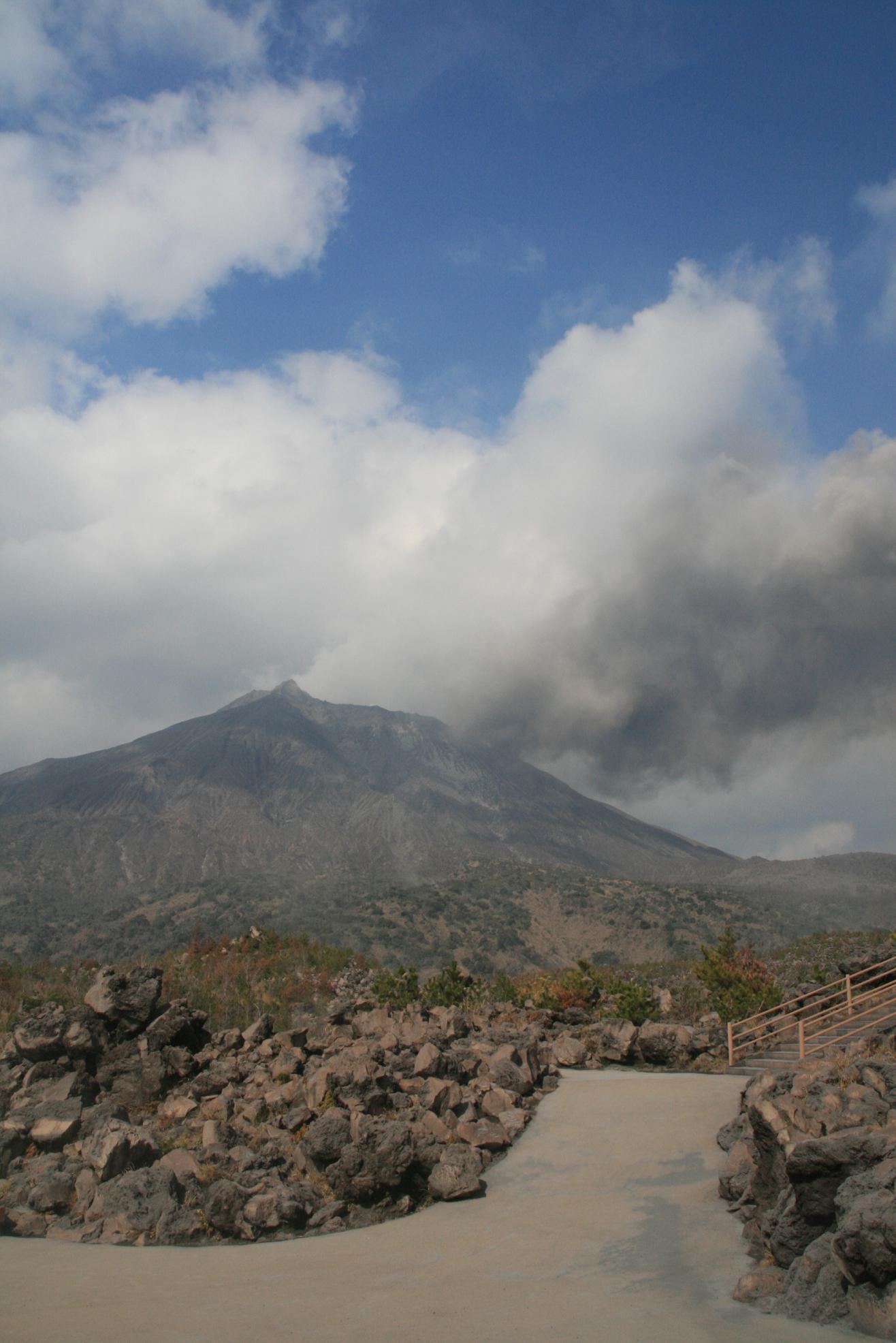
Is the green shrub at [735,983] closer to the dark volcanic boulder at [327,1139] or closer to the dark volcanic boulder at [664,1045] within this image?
the dark volcanic boulder at [664,1045]

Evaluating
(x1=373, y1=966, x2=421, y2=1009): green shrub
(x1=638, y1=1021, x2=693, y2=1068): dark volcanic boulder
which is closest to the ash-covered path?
(x1=638, y1=1021, x2=693, y2=1068): dark volcanic boulder

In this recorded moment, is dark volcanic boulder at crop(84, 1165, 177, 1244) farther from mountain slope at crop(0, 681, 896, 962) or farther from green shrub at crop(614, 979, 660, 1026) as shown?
mountain slope at crop(0, 681, 896, 962)

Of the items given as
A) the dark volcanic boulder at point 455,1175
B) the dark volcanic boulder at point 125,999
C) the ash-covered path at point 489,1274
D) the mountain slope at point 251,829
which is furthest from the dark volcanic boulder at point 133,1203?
the mountain slope at point 251,829

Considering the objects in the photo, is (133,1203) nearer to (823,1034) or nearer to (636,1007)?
(823,1034)

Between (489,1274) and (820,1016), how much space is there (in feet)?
36.1

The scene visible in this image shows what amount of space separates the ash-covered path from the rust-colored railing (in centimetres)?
430

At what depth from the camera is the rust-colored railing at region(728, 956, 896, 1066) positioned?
59.1 feet

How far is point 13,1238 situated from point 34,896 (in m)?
96.8

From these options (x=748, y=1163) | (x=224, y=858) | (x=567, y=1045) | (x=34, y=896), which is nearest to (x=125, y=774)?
(x=224, y=858)

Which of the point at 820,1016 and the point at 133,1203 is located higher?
the point at 820,1016

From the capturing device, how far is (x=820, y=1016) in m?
17.8

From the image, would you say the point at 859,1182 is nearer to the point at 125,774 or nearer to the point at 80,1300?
the point at 80,1300

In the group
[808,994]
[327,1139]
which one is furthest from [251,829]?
[327,1139]

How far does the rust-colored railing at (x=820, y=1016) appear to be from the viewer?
59.1 ft
